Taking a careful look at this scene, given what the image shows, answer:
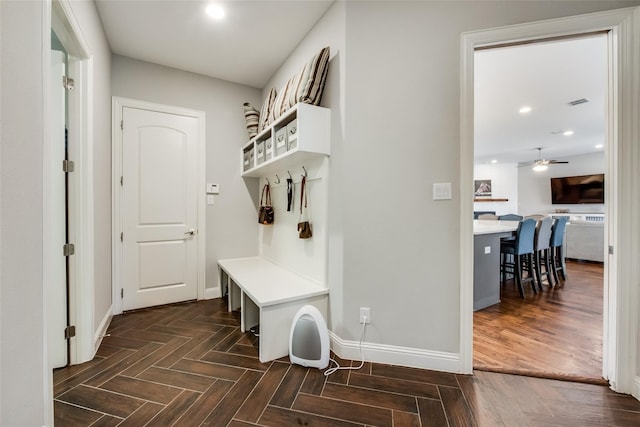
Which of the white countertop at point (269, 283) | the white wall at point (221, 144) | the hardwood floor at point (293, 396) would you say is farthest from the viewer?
the white wall at point (221, 144)

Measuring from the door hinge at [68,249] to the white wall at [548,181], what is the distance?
34.9 feet

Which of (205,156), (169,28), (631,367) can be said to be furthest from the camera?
(205,156)

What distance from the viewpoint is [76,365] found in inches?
72.8

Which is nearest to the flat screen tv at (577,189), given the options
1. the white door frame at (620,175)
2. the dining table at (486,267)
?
the dining table at (486,267)

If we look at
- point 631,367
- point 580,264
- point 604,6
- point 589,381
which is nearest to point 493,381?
point 589,381

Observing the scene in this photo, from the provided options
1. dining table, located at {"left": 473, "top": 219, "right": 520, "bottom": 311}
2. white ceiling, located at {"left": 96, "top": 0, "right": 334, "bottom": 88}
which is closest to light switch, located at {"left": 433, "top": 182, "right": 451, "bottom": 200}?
dining table, located at {"left": 473, "top": 219, "right": 520, "bottom": 311}

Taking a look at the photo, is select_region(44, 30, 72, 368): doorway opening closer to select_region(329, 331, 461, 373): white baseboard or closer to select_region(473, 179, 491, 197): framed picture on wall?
select_region(329, 331, 461, 373): white baseboard

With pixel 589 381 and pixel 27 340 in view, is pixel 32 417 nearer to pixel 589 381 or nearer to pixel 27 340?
pixel 27 340

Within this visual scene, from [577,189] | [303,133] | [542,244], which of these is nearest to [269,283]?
[303,133]

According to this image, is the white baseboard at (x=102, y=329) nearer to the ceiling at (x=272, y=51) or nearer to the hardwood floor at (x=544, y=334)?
the ceiling at (x=272, y=51)

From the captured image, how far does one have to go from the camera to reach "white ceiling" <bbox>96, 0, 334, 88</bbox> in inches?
83.0

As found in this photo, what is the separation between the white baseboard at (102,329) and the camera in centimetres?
202

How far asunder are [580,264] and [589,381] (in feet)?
16.5

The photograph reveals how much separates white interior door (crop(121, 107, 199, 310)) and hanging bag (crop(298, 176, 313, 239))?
1439mm
